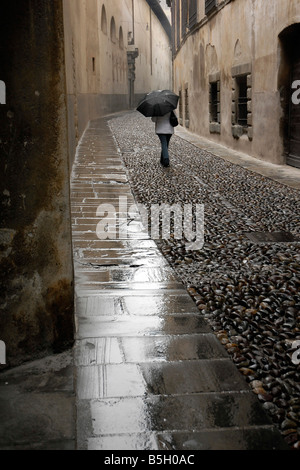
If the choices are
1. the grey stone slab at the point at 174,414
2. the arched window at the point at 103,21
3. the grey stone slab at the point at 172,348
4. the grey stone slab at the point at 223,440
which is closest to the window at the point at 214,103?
the arched window at the point at 103,21

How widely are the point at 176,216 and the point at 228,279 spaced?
2.33m

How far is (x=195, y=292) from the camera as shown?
3.92m

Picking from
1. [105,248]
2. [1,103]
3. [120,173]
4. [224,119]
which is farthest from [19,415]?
[224,119]

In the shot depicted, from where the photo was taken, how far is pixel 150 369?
2793mm

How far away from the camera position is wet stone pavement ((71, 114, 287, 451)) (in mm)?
2238

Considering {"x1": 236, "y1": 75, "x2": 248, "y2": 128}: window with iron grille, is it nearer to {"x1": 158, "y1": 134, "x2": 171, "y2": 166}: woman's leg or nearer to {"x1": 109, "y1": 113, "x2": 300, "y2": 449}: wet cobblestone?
{"x1": 158, "y1": 134, "x2": 171, "y2": 166}: woman's leg

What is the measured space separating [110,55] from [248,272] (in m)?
24.7

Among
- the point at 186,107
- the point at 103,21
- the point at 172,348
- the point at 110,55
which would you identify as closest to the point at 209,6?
the point at 186,107

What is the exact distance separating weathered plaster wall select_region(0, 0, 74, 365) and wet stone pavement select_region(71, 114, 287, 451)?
312mm

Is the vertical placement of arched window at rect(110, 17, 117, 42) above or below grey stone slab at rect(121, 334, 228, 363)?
above

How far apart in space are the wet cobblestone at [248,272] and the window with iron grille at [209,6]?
7547mm

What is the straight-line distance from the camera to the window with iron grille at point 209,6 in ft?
49.1

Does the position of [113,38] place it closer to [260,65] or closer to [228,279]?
[260,65]

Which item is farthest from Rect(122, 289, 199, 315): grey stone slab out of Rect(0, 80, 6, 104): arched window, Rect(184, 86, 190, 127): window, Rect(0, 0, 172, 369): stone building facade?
Rect(184, 86, 190, 127): window
